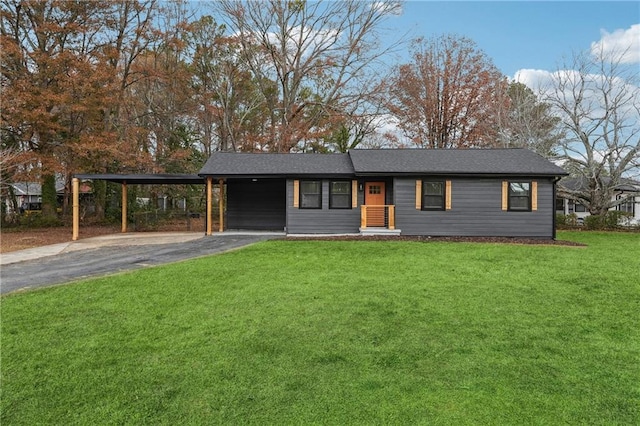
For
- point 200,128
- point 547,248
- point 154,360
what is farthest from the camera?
point 200,128

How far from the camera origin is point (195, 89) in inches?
890

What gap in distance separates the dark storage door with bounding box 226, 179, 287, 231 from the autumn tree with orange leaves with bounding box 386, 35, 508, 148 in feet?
38.7

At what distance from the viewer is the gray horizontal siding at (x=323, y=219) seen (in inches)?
513

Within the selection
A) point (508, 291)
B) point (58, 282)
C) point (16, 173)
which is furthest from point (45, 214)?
point (508, 291)

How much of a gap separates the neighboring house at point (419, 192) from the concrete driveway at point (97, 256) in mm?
2301

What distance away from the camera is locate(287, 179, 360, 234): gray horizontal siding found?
1303 centimetres

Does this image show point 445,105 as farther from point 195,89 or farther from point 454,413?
point 454,413

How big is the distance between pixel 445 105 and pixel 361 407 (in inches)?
952

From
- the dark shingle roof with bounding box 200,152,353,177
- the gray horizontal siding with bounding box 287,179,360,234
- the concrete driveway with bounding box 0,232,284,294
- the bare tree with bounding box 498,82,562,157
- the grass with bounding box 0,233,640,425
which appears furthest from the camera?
the bare tree with bounding box 498,82,562,157

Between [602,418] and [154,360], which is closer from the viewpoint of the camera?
[602,418]

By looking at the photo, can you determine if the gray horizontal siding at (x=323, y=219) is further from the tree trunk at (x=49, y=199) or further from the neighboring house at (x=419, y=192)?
the tree trunk at (x=49, y=199)

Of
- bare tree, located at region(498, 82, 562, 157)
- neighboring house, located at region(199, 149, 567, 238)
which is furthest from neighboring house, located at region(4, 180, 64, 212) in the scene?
bare tree, located at region(498, 82, 562, 157)

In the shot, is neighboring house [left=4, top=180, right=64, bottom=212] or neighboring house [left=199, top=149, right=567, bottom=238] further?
neighboring house [left=4, top=180, right=64, bottom=212]

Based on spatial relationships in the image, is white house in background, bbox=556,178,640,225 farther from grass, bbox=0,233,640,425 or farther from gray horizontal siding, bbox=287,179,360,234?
grass, bbox=0,233,640,425
